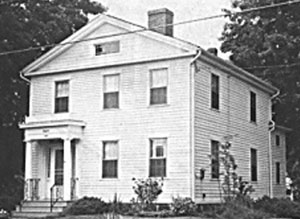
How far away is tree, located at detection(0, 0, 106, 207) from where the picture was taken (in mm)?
→ 31297

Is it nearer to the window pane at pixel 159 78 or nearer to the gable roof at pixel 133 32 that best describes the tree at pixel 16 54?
the gable roof at pixel 133 32

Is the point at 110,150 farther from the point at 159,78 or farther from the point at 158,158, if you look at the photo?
the point at 159,78

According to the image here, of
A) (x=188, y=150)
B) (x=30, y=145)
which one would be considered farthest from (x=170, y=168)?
(x=30, y=145)

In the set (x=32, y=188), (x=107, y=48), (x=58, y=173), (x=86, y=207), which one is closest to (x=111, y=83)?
(x=107, y=48)

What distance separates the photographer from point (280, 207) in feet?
85.7

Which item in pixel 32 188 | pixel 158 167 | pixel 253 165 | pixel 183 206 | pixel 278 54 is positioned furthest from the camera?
pixel 278 54

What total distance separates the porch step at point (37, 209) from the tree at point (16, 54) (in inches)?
237

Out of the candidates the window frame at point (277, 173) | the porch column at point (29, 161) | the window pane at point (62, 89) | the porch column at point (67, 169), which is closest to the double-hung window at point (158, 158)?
the porch column at point (67, 169)

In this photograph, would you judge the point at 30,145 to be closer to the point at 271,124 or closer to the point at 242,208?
the point at 242,208

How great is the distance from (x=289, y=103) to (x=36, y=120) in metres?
16.2

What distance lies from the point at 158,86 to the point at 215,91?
267cm

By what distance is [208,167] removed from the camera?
80.2 feet

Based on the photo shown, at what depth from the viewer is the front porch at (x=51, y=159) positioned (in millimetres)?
25047

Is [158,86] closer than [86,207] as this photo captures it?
No
